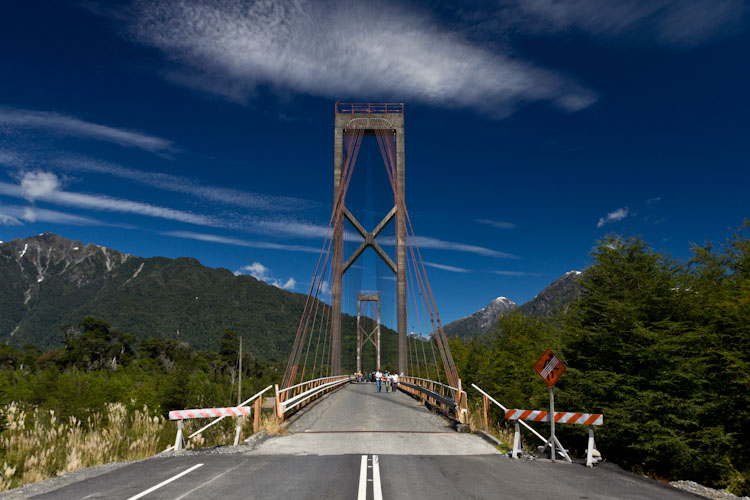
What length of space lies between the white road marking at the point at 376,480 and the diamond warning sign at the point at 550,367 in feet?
12.9

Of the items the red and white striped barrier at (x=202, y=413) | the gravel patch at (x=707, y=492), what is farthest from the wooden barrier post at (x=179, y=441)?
the gravel patch at (x=707, y=492)

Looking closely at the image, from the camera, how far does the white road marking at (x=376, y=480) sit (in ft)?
22.6

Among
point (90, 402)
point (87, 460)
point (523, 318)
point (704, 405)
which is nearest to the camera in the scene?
point (87, 460)

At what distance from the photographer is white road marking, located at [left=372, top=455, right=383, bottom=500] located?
6887 millimetres

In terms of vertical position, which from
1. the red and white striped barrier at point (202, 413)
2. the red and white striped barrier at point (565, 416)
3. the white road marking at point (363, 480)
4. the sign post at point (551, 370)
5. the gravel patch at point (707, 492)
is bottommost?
the gravel patch at point (707, 492)

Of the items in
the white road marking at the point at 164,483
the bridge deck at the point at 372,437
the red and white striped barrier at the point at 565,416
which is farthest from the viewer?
the bridge deck at the point at 372,437

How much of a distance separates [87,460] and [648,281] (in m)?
15.8

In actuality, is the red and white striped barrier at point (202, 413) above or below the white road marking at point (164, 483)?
above

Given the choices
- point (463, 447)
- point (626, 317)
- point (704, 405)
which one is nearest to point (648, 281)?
point (626, 317)

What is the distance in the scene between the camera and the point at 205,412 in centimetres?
1055

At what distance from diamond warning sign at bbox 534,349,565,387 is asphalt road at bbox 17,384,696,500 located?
5.49 feet

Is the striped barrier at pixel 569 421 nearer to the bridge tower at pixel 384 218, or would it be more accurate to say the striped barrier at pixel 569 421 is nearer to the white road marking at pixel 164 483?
the white road marking at pixel 164 483

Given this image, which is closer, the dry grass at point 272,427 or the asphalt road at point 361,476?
the asphalt road at point 361,476

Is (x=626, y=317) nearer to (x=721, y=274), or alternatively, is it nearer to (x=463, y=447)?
(x=463, y=447)
